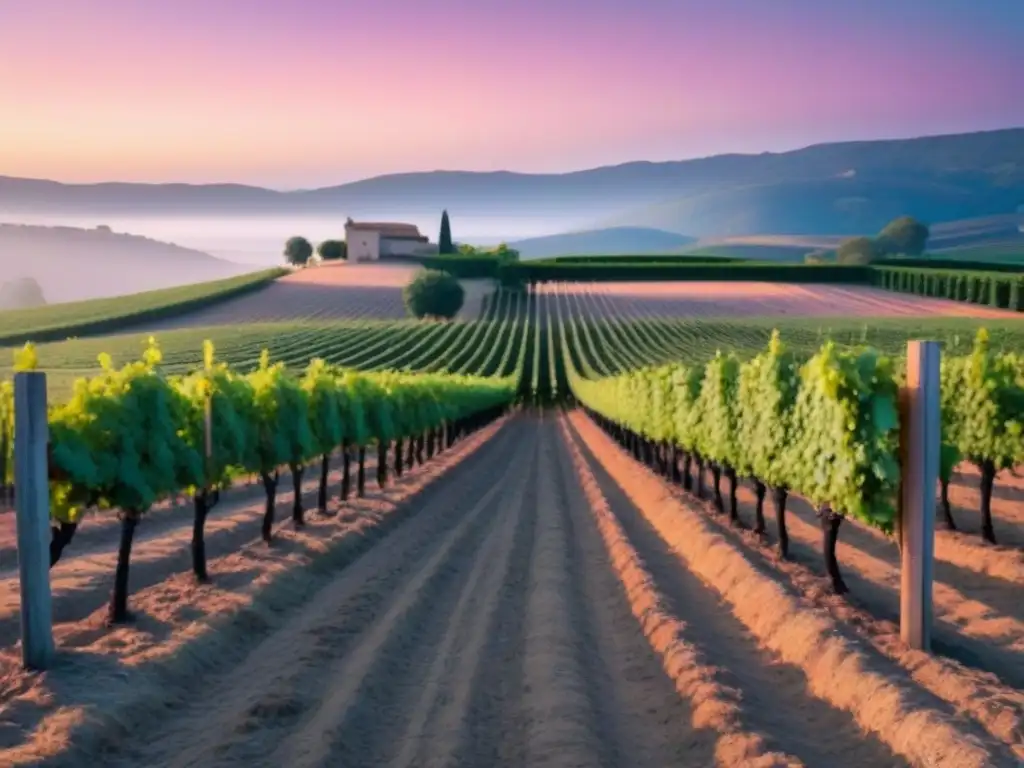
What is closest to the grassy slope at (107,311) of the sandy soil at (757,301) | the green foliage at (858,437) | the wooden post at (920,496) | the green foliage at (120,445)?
the sandy soil at (757,301)

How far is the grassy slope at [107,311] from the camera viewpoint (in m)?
82.8

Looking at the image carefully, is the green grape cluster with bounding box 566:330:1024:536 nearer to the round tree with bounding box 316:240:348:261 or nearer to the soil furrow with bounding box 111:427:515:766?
the soil furrow with bounding box 111:427:515:766

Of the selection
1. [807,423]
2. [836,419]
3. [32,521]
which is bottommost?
[32,521]

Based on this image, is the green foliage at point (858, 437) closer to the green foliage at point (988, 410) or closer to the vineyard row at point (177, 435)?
the green foliage at point (988, 410)

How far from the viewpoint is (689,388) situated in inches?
953

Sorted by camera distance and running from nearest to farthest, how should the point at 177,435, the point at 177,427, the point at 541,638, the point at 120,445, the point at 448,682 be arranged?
the point at 448,682 → the point at 541,638 → the point at 120,445 → the point at 177,427 → the point at 177,435

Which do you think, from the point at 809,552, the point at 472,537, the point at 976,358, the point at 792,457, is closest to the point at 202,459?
the point at 472,537

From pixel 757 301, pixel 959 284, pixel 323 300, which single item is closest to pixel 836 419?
pixel 959 284

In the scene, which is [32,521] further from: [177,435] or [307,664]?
[177,435]

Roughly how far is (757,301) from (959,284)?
16341 mm

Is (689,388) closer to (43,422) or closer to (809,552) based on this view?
(809,552)

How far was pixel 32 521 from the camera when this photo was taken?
9.19m

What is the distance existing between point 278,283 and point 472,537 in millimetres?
98801

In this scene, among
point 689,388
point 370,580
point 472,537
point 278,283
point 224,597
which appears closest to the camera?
point 224,597
